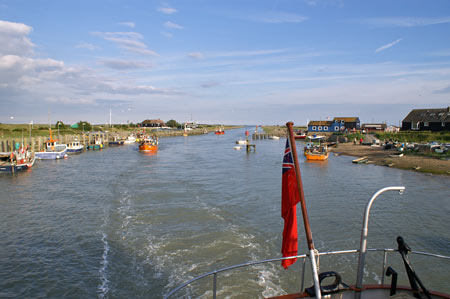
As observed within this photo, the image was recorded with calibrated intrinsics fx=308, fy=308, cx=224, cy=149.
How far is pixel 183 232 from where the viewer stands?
1669 cm

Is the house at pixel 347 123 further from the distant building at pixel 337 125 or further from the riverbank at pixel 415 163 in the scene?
the riverbank at pixel 415 163

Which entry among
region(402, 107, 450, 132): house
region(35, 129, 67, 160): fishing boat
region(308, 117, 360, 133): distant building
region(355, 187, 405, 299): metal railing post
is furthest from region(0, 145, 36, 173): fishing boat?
region(308, 117, 360, 133): distant building

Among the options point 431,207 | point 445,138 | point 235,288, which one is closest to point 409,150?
point 445,138

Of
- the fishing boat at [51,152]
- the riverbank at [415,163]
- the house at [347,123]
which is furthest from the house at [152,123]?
the riverbank at [415,163]

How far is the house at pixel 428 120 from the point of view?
63.0 metres

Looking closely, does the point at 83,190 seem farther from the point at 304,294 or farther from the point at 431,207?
the point at 431,207

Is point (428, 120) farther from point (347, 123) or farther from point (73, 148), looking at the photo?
point (73, 148)

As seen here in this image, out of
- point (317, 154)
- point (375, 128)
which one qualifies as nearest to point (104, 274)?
point (317, 154)

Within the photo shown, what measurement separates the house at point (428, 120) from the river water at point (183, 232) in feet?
127

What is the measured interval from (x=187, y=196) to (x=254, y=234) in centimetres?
941

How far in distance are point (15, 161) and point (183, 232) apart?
33.0m

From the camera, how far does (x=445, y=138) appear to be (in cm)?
5822

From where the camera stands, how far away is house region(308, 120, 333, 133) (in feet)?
329

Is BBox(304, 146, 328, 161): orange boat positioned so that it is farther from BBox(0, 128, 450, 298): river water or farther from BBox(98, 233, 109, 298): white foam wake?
BBox(98, 233, 109, 298): white foam wake
